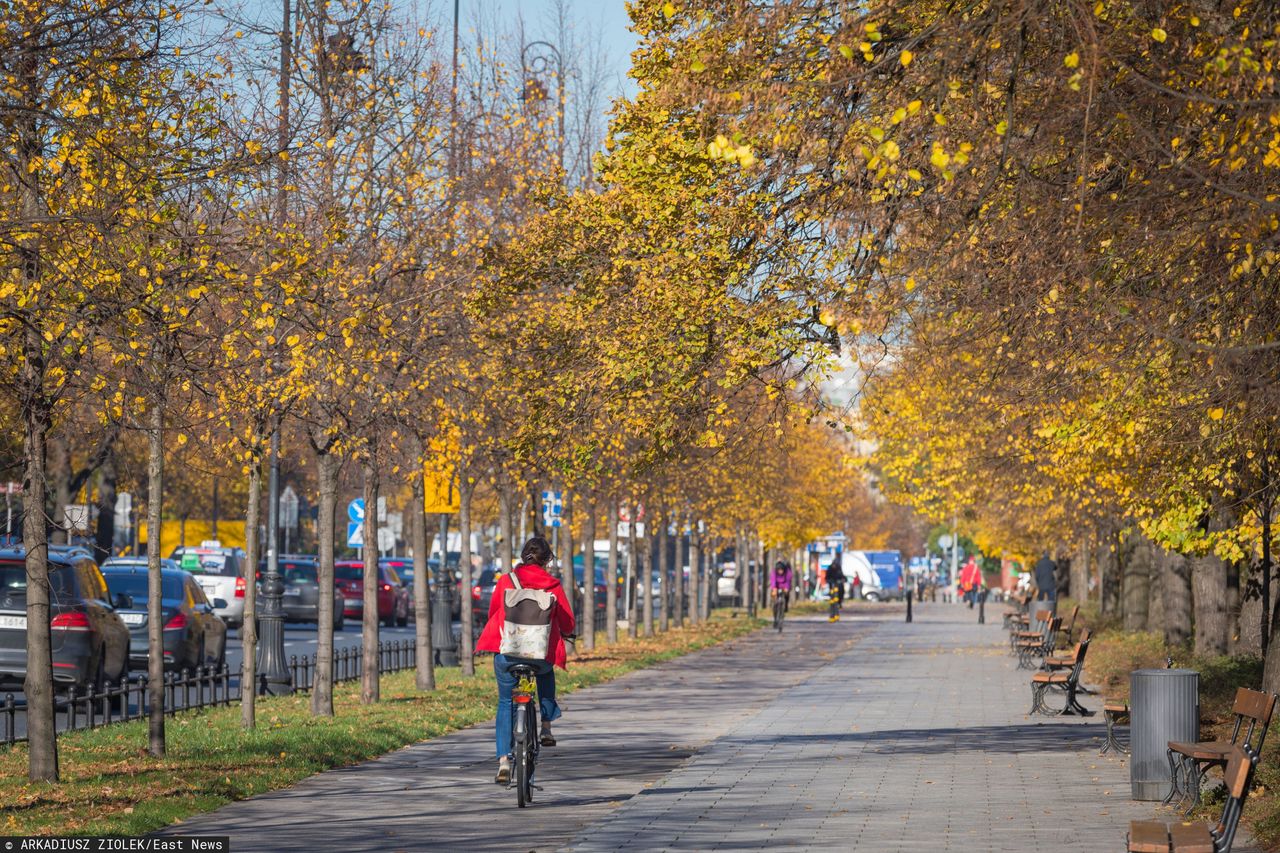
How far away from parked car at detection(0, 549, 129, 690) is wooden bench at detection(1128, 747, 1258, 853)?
12.8 metres

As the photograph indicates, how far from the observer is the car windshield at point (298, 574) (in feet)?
147

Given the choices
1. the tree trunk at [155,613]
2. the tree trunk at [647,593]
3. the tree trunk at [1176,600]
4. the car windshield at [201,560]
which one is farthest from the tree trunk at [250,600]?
the car windshield at [201,560]

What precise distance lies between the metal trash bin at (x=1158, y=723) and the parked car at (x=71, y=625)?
A: 1037 centimetres

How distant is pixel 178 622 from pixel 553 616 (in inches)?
476

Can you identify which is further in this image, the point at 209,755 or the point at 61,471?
the point at 61,471

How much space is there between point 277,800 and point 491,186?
10438mm

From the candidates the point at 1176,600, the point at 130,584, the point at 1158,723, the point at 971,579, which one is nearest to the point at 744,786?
the point at 1158,723

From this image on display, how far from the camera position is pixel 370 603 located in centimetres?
2103

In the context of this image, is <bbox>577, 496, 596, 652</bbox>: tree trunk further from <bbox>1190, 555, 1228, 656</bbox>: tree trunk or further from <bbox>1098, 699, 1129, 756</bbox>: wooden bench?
<bbox>1098, 699, 1129, 756</bbox>: wooden bench

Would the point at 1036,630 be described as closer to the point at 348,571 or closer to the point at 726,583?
the point at 348,571

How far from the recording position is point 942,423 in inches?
1141

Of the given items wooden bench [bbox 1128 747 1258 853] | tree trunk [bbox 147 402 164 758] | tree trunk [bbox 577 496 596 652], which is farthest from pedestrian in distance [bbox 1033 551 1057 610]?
wooden bench [bbox 1128 747 1258 853]

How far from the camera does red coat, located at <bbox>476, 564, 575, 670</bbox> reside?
12930 mm

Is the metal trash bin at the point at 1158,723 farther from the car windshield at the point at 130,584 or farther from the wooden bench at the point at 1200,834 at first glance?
the car windshield at the point at 130,584
